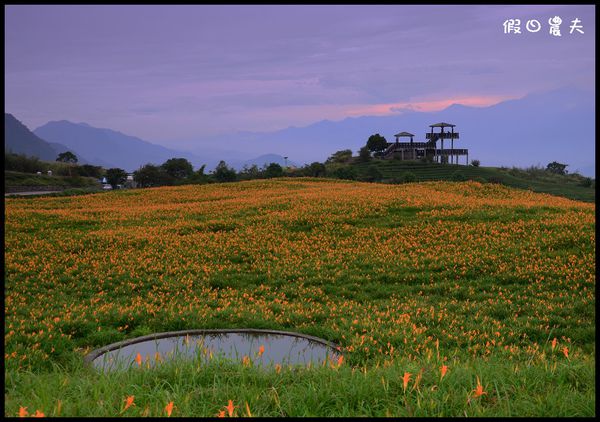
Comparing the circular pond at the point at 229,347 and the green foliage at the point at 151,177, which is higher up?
the green foliage at the point at 151,177

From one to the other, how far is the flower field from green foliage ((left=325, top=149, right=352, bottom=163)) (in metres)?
61.9

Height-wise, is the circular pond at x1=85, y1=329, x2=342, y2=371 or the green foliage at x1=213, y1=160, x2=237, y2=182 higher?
the green foliage at x1=213, y1=160, x2=237, y2=182

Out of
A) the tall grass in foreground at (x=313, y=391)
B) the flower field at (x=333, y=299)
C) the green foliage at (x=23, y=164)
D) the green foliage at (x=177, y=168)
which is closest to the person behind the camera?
the tall grass in foreground at (x=313, y=391)

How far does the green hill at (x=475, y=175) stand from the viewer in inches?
2230

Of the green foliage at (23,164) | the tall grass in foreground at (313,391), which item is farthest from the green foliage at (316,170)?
the tall grass in foreground at (313,391)

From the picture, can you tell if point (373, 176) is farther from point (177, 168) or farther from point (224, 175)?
point (177, 168)

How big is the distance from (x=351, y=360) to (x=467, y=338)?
2396 millimetres

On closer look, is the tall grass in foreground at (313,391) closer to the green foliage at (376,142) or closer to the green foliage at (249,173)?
the green foliage at (249,173)

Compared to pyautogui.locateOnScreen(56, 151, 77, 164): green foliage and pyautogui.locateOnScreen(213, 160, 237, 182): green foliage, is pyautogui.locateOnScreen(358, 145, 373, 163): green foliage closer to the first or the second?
pyautogui.locateOnScreen(213, 160, 237, 182): green foliage

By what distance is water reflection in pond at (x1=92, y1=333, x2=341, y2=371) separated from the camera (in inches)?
248

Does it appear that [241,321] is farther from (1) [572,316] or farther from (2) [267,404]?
(1) [572,316]

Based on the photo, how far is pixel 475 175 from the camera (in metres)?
61.2

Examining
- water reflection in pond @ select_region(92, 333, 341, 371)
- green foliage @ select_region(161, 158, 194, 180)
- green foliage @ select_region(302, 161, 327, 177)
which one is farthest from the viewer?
green foliage @ select_region(161, 158, 194, 180)

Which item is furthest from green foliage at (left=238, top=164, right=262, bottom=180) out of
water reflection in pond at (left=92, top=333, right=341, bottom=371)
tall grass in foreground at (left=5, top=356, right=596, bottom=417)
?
tall grass in foreground at (left=5, top=356, right=596, bottom=417)
